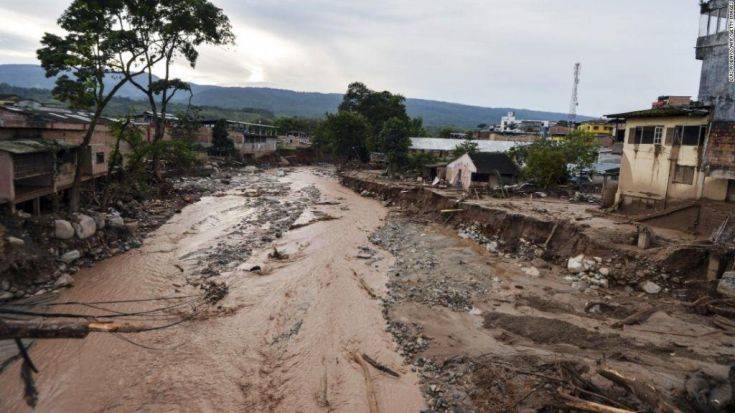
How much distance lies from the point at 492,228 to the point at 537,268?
16.8 feet

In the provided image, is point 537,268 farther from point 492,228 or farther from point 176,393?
point 176,393

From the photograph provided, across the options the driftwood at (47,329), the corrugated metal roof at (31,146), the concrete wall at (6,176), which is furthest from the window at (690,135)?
the concrete wall at (6,176)

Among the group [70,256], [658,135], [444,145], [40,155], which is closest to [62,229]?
[70,256]

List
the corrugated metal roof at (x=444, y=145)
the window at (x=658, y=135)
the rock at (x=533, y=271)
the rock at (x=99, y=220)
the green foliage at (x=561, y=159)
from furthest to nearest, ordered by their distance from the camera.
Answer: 1. the corrugated metal roof at (x=444, y=145)
2. the green foliage at (x=561, y=159)
3. the window at (x=658, y=135)
4. the rock at (x=99, y=220)
5. the rock at (x=533, y=271)

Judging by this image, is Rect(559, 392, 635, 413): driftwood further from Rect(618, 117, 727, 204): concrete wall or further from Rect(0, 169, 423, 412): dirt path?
Rect(618, 117, 727, 204): concrete wall

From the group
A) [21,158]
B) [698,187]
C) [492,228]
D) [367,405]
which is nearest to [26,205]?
[21,158]

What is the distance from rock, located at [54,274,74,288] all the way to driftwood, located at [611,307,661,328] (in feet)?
55.1

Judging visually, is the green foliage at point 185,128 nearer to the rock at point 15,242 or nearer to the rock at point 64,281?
the rock at point 15,242

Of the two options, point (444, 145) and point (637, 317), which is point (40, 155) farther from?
point (444, 145)

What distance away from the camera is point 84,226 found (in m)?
17.3

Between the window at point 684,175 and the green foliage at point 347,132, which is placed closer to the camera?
the window at point 684,175

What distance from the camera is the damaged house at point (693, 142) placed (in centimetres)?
1681

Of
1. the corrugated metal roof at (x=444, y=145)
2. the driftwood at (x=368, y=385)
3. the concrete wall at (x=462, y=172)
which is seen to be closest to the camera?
the driftwood at (x=368, y=385)

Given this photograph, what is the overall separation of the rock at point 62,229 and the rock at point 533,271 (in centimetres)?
1746
